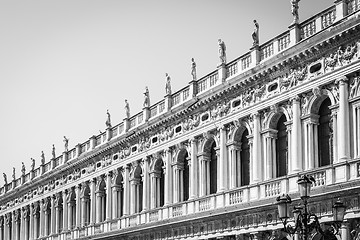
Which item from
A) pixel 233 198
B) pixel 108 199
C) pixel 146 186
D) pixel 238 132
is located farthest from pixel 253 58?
pixel 108 199

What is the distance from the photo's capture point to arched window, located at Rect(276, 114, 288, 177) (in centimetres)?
2878

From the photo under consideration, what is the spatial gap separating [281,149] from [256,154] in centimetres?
112

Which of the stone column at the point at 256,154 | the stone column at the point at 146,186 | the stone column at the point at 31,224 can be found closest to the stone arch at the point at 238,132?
the stone column at the point at 256,154

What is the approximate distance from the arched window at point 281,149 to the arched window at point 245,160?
79.3 inches

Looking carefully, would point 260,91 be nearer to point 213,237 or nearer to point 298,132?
point 298,132

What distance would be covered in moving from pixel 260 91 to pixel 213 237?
6.16 m

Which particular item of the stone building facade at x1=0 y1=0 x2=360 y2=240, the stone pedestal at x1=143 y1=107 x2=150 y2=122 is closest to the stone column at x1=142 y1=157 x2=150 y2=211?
the stone building facade at x1=0 y1=0 x2=360 y2=240

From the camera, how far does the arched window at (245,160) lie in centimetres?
3103

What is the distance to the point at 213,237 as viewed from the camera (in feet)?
103

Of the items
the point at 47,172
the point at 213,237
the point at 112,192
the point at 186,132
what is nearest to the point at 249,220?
the point at 213,237

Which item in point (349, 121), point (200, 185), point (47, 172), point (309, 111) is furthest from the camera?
point (47, 172)

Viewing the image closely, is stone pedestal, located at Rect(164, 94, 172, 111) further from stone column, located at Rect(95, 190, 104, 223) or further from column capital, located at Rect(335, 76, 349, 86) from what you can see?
column capital, located at Rect(335, 76, 349, 86)

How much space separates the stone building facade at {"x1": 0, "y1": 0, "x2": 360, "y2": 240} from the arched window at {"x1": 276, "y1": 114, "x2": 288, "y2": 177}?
0.04m

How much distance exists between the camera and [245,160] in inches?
1232
